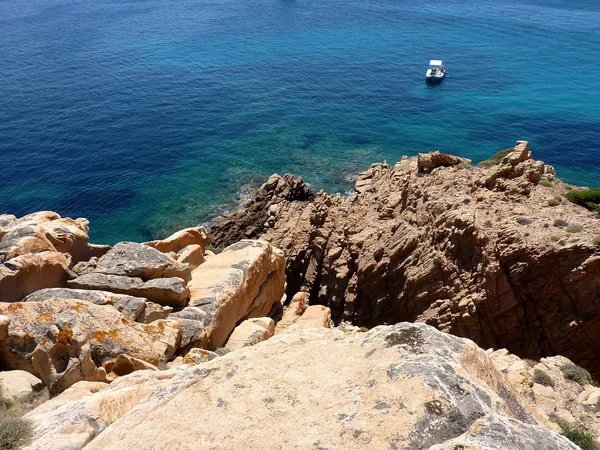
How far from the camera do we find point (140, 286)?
19734mm

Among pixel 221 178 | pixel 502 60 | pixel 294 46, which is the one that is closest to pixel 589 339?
pixel 221 178

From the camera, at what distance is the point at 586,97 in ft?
265

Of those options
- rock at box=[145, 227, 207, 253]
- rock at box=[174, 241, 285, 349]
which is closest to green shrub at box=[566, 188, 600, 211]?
rock at box=[174, 241, 285, 349]

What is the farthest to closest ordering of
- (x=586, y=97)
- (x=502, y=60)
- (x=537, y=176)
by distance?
(x=502, y=60), (x=586, y=97), (x=537, y=176)

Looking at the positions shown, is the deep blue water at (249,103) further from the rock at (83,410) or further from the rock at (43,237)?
the rock at (83,410)

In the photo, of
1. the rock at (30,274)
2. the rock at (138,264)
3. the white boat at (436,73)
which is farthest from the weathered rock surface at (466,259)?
the white boat at (436,73)

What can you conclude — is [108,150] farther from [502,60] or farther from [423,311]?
[502,60]

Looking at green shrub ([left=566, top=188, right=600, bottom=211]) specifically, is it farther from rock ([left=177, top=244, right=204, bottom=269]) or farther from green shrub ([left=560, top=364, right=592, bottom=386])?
rock ([left=177, top=244, right=204, bottom=269])

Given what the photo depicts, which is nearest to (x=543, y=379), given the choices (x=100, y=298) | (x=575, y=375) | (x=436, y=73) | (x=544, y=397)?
(x=544, y=397)

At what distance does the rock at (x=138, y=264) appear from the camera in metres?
20.6

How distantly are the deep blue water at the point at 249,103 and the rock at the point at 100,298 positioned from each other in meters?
Answer: 33.6

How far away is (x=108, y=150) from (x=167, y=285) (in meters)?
52.0

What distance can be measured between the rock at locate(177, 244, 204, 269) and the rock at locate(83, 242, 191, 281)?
133 inches

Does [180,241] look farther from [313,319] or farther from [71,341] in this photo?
[71,341]
